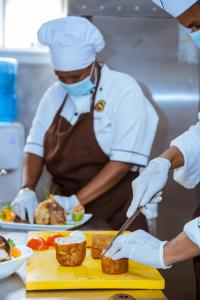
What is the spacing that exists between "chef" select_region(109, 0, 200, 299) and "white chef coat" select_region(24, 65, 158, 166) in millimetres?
587

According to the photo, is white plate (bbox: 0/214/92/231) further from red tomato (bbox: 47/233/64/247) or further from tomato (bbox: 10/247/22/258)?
tomato (bbox: 10/247/22/258)

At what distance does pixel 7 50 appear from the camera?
10.9 feet

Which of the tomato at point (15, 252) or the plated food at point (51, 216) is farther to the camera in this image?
the plated food at point (51, 216)

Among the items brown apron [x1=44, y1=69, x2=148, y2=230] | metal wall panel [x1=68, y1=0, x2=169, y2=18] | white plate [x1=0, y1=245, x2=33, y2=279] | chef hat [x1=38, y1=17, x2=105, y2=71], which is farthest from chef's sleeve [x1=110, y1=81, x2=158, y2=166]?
white plate [x1=0, y1=245, x2=33, y2=279]

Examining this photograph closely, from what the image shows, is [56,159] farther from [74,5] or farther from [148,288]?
[148,288]

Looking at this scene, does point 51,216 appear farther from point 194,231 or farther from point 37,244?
point 194,231

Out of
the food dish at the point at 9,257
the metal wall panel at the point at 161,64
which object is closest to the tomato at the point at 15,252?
the food dish at the point at 9,257

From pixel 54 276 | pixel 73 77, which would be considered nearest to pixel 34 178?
pixel 73 77

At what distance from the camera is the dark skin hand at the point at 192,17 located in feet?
5.43

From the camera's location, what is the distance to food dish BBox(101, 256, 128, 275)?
163 centimetres

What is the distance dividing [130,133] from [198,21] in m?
1.03

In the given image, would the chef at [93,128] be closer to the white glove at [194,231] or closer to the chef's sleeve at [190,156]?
the chef's sleeve at [190,156]

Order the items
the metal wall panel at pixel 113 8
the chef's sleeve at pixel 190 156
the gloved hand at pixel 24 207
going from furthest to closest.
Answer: the metal wall panel at pixel 113 8, the gloved hand at pixel 24 207, the chef's sleeve at pixel 190 156

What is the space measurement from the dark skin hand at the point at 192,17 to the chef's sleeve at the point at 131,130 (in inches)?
38.1
